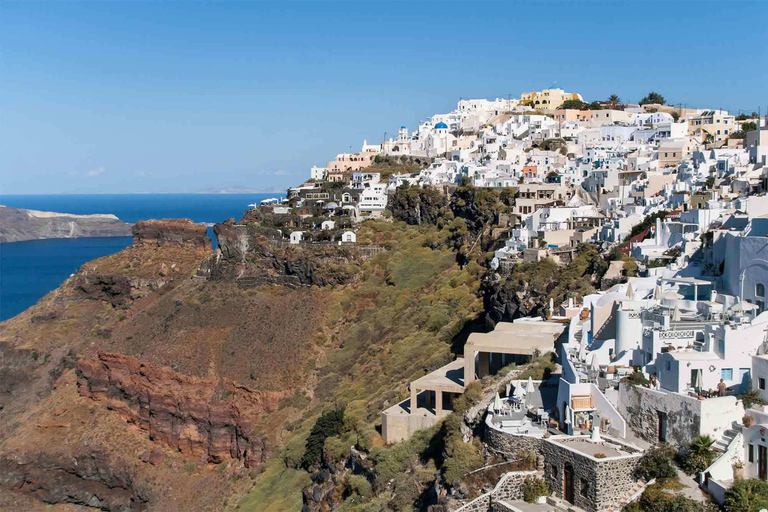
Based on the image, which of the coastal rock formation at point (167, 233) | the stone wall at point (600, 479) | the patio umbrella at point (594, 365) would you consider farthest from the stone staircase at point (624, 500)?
the coastal rock formation at point (167, 233)

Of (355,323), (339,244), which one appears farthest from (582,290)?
(339,244)

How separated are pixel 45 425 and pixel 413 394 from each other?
27.6m

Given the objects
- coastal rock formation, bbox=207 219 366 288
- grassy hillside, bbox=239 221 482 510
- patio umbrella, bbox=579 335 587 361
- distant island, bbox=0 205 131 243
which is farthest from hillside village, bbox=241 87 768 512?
distant island, bbox=0 205 131 243

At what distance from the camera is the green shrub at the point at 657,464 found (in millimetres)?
16969

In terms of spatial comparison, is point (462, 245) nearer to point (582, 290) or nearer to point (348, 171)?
point (582, 290)

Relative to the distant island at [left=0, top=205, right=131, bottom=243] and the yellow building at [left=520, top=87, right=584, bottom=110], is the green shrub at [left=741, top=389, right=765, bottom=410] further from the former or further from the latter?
the distant island at [left=0, top=205, right=131, bottom=243]

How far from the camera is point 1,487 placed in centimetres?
4509

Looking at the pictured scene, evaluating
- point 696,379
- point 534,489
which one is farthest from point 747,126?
point 534,489

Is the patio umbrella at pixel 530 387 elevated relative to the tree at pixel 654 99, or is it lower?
lower

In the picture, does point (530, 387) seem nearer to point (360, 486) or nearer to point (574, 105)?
point (360, 486)

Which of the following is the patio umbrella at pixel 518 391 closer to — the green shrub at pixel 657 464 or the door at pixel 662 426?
the door at pixel 662 426

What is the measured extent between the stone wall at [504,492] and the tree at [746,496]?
4183 mm

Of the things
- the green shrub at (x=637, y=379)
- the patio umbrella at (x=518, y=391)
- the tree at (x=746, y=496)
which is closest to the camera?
the tree at (x=746, y=496)

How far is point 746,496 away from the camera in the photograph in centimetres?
1567
